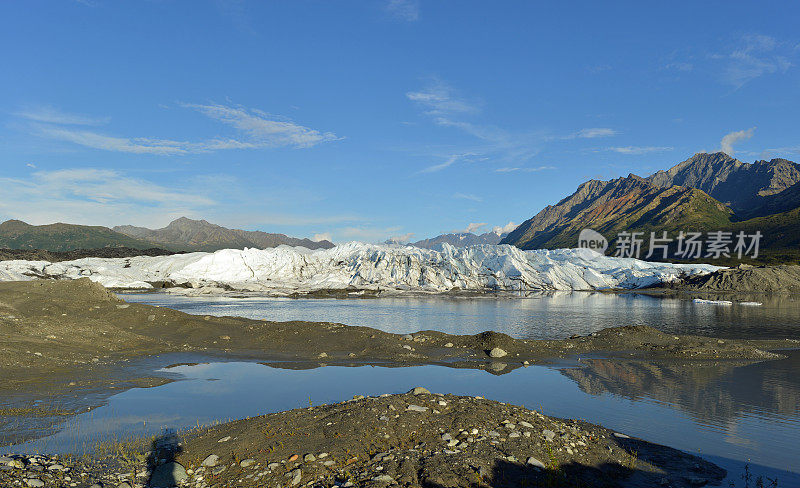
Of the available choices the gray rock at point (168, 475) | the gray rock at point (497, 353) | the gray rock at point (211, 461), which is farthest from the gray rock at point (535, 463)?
the gray rock at point (497, 353)

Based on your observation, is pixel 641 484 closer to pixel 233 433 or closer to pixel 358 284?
pixel 233 433

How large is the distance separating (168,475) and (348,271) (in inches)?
4380

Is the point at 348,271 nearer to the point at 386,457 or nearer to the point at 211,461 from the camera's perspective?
the point at 211,461

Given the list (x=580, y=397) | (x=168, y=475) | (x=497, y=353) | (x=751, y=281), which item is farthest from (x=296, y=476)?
→ (x=751, y=281)

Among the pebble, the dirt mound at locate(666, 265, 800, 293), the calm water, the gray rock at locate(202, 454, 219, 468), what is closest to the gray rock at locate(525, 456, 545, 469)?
the pebble

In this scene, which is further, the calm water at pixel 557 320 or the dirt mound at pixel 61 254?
the dirt mound at pixel 61 254

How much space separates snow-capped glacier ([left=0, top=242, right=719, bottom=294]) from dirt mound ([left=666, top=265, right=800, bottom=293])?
13.1 meters

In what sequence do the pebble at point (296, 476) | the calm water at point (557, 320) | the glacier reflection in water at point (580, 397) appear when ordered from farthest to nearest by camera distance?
the calm water at point (557, 320), the glacier reflection in water at point (580, 397), the pebble at point (296, 476)

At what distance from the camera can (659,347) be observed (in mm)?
33438

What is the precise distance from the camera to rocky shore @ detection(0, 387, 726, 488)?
35.7 ft

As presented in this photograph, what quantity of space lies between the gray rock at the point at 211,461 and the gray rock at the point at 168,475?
0.54 metres

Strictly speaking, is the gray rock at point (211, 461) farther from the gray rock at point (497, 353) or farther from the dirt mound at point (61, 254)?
the dirt mound at point (61, 254)

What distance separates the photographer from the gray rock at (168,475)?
1102 centimetres

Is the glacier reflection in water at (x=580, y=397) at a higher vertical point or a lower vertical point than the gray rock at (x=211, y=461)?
lower
